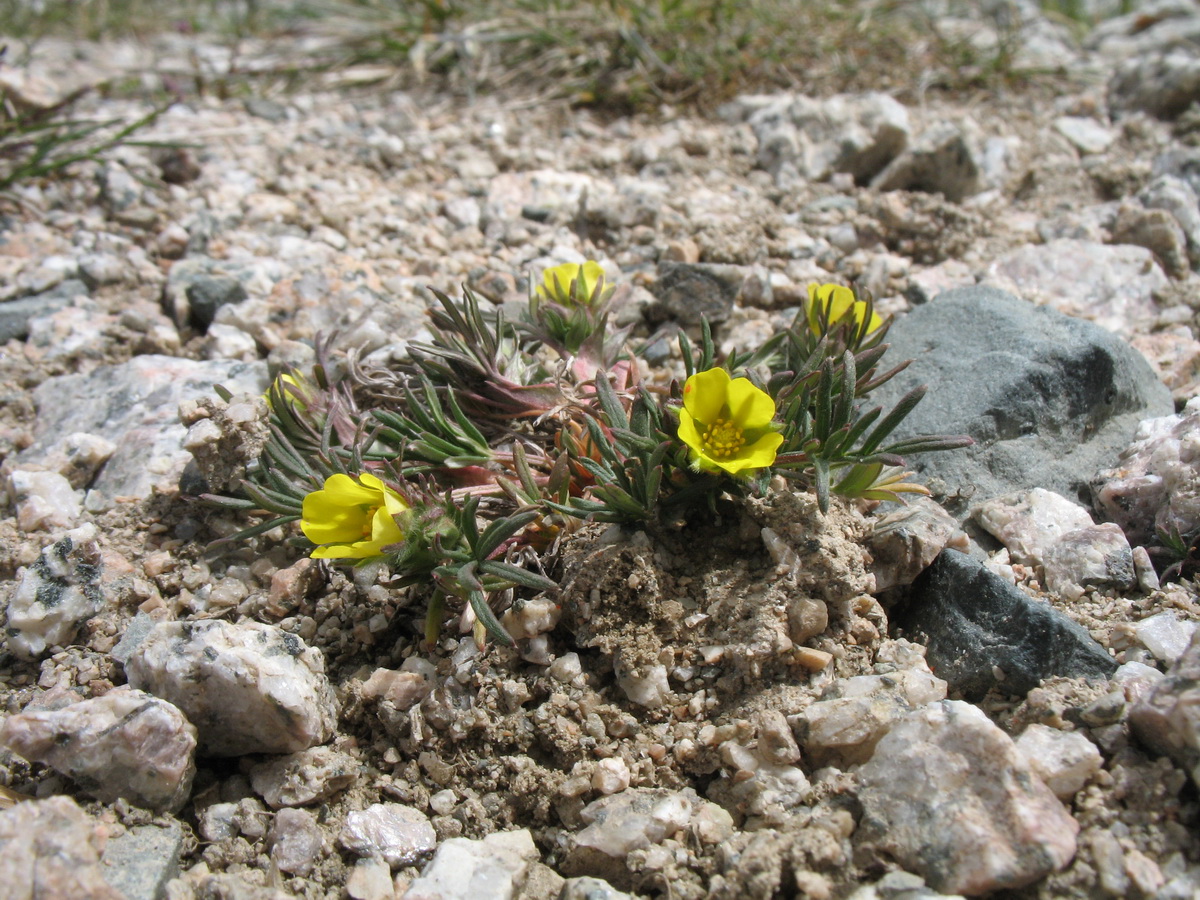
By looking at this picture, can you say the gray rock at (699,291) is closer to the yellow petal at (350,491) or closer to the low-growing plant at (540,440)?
the low-growing plant at (540,440)

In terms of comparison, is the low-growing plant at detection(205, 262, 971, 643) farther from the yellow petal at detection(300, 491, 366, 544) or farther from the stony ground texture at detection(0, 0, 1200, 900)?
the stony ground texture at detection(0, 0, 1200, 900)

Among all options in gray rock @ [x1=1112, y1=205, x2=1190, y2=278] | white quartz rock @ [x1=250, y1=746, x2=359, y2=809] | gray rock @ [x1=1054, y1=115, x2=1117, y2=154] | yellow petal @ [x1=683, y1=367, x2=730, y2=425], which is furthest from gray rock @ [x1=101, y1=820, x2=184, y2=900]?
gray rock @ [x1=1054, y1=115, x2=1117, y2=154]

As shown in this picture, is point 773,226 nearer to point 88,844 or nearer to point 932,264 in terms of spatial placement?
point 932,264

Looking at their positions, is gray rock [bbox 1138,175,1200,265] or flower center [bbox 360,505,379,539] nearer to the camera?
flower center [bbox 360,505,379,539]

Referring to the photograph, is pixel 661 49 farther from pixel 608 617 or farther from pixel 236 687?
pixel 236 687

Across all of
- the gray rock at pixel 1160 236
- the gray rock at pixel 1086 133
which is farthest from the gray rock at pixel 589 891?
the gray rock at pixel 1086 133

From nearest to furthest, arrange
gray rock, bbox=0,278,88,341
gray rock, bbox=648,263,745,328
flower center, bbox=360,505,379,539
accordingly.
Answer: flower center, bbox=360,505,379,539 → gray rock, bbox=648,263,745,328 → gray rock, bbox=0,278,88,341

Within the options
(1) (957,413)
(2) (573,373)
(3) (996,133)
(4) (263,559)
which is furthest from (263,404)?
(3) (996,133)
